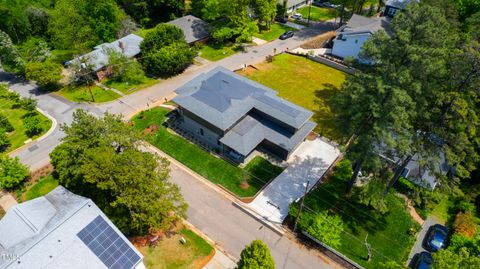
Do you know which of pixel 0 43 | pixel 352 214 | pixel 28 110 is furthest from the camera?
pixel 0 43

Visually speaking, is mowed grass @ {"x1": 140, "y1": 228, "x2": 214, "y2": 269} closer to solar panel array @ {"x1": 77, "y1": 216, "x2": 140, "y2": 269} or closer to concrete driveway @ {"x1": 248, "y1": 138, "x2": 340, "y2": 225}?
solar panel array @ {"x1": 77, "y1": 216, "x2": 140, "y2": 269}

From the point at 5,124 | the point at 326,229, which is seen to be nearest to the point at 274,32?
the point at 326,229

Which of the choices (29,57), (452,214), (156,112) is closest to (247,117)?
(156,112)

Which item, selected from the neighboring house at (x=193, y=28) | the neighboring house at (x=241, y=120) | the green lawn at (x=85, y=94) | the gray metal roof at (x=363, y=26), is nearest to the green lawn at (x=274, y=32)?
the neighboring house at (x=193, y=28)

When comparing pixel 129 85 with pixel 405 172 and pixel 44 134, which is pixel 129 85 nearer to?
pixel 44 134

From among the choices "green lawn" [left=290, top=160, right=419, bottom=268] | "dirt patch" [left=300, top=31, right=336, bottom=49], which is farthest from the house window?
"dirt patch" [left=300, top=31, right=336, bottom=49]

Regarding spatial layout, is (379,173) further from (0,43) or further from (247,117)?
(0,43)
